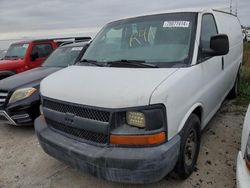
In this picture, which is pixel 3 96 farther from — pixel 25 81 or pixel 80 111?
pixel 80 111

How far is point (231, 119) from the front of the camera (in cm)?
542

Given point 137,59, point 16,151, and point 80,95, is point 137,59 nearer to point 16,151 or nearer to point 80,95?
point 80,95

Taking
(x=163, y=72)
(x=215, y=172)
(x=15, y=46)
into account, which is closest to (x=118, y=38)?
(x=163, y=72)

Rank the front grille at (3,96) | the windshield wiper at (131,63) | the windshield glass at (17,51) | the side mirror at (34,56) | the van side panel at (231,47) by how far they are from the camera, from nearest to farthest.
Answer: the windshield wiper at (131,63), the van side panel at (231,47), the front grille at (3,96), the side mirror at (34,56), the windshield glass at (17,51)

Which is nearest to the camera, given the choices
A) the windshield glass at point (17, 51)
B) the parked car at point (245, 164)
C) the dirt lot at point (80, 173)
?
the parked car at point (245, 164)

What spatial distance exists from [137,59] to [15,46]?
7.82 m

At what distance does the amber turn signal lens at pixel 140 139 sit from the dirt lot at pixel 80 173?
3.03 feet

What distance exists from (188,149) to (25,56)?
7125 mm

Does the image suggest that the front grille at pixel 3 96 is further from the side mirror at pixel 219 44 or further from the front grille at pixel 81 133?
the side mirror at pixel 219 44

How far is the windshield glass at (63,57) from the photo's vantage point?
22.6 ft

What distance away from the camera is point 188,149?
349 centimetres

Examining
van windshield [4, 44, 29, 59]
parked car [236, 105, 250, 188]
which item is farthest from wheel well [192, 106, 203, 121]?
van windshield [4, 44, 29, 59]

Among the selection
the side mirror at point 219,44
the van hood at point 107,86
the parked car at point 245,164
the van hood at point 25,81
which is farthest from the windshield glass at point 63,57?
the parked car at point 245,164

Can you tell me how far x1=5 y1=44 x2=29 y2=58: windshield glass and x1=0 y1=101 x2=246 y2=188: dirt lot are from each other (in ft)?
15.3
